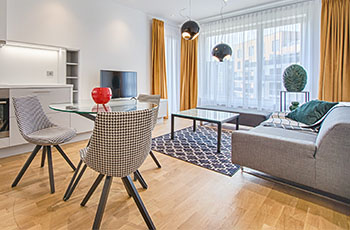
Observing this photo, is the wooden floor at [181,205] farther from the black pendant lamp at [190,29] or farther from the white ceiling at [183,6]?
the white ceiling at [183,6]

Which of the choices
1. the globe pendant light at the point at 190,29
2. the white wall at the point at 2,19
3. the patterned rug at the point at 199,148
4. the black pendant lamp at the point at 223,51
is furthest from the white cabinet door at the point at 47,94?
the black pendant lamp at the point at 223,51

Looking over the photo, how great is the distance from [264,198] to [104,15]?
4364 mm

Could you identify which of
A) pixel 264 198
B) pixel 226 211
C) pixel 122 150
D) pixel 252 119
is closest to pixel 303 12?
pixel 252 119

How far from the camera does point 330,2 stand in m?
4.03

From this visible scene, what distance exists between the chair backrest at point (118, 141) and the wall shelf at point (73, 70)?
9.53 feet

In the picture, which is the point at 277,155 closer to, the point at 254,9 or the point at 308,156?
the point at 308,156

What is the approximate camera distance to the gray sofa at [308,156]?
1.71 metres

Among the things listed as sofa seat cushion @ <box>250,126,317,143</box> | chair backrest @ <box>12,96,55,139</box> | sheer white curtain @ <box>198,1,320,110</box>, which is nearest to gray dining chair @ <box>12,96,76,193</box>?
chair backrest @ <box>12,96,55,139</box>

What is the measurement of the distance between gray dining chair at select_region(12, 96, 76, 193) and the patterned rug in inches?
57.5

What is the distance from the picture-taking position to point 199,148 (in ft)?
11.1

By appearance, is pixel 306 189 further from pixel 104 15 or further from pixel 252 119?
pixel 104 15

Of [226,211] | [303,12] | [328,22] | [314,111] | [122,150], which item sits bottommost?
[226,211]

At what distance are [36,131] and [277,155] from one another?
2.55m

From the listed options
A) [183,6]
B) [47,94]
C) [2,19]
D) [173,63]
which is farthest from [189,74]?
[2,19]
